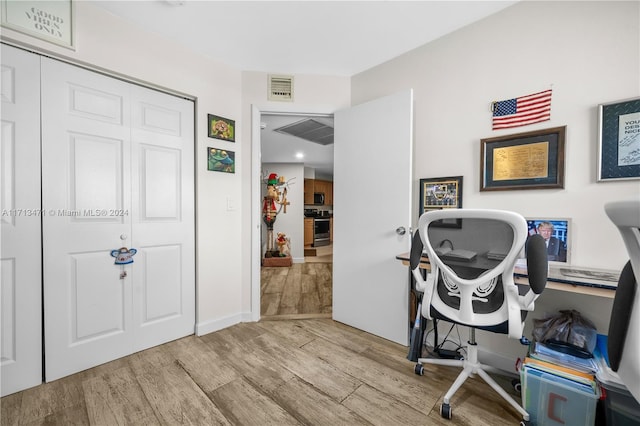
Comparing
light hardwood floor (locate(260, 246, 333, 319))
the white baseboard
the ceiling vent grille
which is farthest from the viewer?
the ceiling vent grille

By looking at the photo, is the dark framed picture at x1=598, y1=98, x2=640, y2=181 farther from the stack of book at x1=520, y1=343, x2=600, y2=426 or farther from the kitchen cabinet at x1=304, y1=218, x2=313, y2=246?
the kitchen cabinet at x1=304, y1=218, x2=313, y2=246

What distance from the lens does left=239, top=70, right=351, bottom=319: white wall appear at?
8.19 ft

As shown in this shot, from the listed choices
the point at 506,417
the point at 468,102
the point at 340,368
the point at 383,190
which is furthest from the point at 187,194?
the point at 506,417

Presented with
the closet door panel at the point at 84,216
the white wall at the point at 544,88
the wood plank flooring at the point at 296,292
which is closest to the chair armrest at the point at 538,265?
the white wall at the point at 544,88

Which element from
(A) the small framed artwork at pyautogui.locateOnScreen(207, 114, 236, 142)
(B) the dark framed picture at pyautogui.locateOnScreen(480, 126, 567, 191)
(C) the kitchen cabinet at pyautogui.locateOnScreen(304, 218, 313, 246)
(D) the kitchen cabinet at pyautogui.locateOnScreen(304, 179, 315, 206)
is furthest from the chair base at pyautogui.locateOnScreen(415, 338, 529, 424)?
(D) the kitchen cabinet at pyautogui.locateOnScreen(304, 179, 315, 206)

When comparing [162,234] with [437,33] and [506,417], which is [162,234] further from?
[437,33]

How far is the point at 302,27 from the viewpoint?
75.8 inches

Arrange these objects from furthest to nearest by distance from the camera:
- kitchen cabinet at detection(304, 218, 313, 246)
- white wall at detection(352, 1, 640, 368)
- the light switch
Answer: kitchen cabinet at detection(304, 218, 313, 246) < the light switch < white wall at detection(352, 1, 640, 368)

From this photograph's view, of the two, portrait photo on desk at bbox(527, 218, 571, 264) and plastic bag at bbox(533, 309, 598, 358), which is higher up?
portrait photo on desk at bbox(527, 218, 571, 264)

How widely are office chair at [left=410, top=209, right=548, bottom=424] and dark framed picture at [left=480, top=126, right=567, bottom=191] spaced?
683mm

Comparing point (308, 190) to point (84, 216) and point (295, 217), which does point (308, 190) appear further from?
point (84, 216)

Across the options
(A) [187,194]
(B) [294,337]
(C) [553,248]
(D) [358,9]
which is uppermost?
(D) [358,9]

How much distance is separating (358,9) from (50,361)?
3.01m

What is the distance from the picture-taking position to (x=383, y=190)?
2.20 metres
